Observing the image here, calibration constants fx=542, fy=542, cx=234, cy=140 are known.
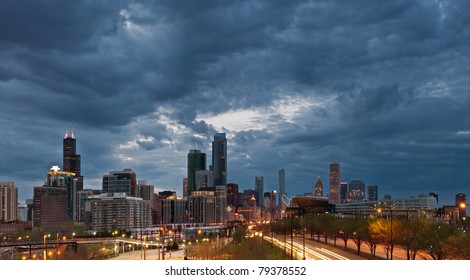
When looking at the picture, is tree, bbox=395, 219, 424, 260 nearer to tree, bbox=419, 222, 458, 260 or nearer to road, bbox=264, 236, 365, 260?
tree, bbox=419, 222, 458, 260

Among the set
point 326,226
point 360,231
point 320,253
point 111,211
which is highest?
point 360,231

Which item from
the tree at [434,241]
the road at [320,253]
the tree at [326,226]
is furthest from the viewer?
the tree at [326,226]

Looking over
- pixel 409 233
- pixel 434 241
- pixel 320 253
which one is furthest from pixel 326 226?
pixel 434 241

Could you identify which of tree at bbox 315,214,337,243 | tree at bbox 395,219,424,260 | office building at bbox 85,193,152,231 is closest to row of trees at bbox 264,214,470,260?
tree at bbox 395,219,424,260

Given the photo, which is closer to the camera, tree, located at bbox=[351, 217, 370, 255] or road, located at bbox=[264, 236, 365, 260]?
road, located at bbox=[264, 236, 365, 260]

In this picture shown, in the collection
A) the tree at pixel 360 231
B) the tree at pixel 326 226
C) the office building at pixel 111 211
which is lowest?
the office building at pixel 111 211

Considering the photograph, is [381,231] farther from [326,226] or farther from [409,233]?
[326,226]

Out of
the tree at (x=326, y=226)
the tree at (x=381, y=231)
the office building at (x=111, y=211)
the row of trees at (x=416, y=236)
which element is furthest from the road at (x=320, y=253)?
the office building at (x=111, y=211)

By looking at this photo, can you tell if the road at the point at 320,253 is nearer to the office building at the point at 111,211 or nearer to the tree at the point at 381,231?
the tree at the point at 381,231
